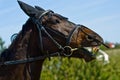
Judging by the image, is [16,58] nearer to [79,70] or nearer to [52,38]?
[52,38]

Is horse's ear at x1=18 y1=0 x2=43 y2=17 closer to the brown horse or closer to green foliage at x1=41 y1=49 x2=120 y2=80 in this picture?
the brown horse

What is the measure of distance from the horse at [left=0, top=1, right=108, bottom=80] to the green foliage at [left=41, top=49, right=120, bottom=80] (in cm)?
518

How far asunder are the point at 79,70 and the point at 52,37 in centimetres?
590

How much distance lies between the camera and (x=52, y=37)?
21.4 ft

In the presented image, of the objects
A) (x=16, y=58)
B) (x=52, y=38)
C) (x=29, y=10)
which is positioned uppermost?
(x=29, y=10)

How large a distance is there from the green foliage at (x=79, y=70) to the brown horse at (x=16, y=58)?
523cm

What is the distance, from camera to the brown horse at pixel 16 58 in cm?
644

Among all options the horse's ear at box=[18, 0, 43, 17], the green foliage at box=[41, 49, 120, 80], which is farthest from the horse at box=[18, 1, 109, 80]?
the green foliage at box=[41, 49, 120, 80]

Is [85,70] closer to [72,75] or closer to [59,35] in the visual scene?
[72,75]

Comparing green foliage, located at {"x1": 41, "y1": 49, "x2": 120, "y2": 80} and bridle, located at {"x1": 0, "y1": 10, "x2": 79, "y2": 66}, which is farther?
green foliage, located at {"x1": 41, "y1": 49, "x2": 120, "y2": 80}

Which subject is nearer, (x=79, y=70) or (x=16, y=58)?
(x=16, y=58)

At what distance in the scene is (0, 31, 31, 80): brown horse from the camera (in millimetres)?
6438

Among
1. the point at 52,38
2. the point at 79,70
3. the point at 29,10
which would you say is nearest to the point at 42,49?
the point at 52,38

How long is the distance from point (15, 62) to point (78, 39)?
36.5 inches
